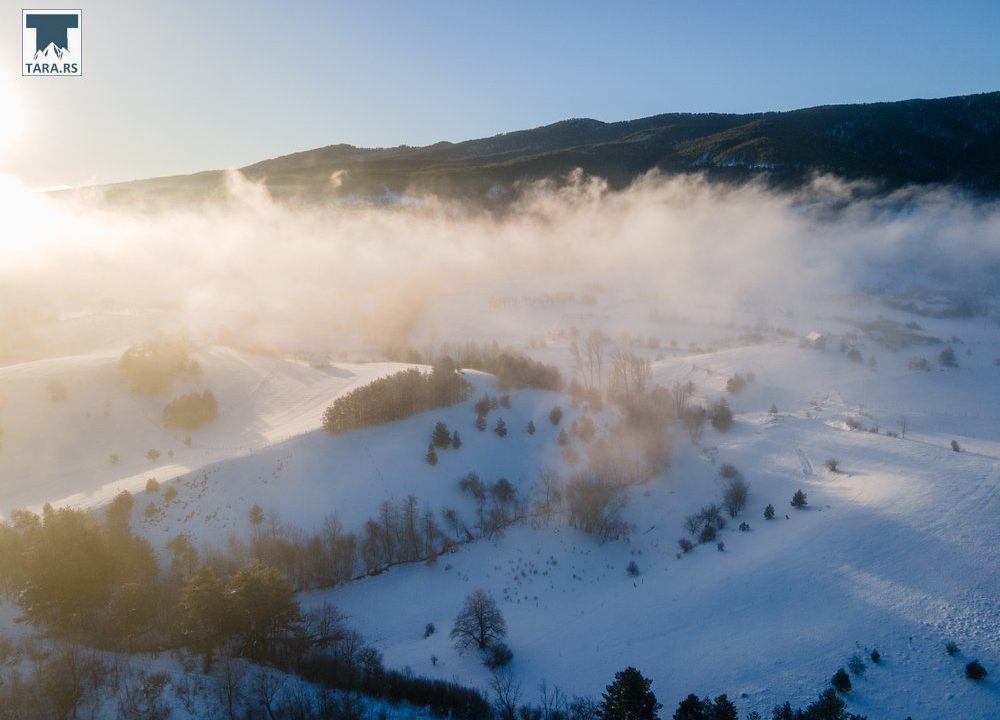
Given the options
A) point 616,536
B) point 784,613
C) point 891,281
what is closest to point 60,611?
point 616,536

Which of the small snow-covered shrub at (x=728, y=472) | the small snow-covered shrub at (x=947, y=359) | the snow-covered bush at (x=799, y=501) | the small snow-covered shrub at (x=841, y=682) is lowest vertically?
the small snow-covered shrub at (x=841, y=682)

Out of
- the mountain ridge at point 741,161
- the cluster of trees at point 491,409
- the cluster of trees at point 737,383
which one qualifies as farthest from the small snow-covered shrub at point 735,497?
the mountain ridge at point 741,161

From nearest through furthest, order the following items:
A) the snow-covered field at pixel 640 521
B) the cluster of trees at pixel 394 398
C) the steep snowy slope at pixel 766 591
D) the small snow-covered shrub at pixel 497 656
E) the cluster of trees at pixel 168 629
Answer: the cluster of trees at pixel 168 629 → the steep snowy slope at pixel 766 591 → the snow-covered field at pixel 640 521 → the small snow-covered shrub at pixel 497 656 → the cluster of trees at pixel 394 398

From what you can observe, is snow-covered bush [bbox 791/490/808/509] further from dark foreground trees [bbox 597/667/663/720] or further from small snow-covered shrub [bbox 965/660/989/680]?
dark foreground trees [bbox 597/667/663/720]

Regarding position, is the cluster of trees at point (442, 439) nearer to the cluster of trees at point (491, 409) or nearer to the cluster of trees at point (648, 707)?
the cluster of trees at point (491, 409)

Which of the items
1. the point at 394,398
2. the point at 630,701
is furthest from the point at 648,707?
the point at 394,398

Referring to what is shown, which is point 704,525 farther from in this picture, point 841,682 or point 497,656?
point 497,656
